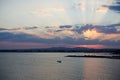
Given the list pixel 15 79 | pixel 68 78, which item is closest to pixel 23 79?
pixel 15 79

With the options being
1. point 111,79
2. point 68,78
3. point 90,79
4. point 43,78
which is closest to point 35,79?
point 43,78

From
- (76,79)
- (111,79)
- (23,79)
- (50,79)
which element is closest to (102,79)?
(111,79)

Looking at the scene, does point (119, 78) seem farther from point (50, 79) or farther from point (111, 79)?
point (50, 79)

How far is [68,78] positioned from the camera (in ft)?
182

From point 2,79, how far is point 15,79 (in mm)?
2755

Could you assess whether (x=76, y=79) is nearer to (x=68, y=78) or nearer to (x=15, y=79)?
(x=68, y=78)

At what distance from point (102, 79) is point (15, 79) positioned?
1792cm

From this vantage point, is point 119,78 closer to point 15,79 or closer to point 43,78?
point 43,78

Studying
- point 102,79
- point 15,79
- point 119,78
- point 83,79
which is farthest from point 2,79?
point 119,78

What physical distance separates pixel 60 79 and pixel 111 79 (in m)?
10.4

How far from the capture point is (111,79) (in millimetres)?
54250

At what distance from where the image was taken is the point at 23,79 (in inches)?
2156

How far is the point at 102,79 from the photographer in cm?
5453

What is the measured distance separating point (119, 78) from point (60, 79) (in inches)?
497
